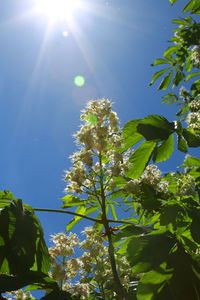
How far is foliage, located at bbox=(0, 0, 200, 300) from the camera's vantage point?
1059mm

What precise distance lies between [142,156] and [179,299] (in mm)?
764

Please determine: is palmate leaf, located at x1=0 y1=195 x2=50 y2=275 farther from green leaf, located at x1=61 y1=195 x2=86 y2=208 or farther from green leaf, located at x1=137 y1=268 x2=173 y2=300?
green leaf, located at x1=61 y1=195 x2=86 y2=208

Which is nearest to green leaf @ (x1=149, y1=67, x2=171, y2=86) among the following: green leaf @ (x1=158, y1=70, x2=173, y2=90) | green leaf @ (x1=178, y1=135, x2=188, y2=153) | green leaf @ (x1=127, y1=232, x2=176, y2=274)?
green leaf @ (x1=158, y1=70, x2=173, y2=90)

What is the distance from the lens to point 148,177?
7.12ft

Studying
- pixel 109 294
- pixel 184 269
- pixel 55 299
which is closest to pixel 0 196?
pixel 55 299

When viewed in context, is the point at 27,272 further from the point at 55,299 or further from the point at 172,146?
the point at 172,146

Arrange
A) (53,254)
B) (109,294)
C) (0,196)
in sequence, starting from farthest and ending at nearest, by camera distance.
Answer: (53,254) → (109,294) → (0,196)

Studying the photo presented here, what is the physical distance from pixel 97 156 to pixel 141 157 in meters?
0.68

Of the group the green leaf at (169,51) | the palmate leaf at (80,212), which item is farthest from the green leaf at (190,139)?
the green leaf at (169,51)

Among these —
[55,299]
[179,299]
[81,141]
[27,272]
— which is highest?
[81,141]

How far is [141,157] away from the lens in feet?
4.97

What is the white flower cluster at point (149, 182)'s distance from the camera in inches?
74.7

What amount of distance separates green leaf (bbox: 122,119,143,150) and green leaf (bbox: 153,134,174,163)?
146 millimetres

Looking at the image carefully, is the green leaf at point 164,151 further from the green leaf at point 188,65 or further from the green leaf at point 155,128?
the green leaf at point 188,65
